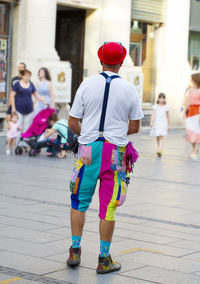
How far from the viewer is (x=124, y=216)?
8.37 meters

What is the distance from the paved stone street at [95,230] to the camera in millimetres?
5785

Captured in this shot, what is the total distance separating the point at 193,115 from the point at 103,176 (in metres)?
9.88

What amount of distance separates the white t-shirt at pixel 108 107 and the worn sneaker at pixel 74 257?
85 cm

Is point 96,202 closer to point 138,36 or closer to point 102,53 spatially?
point 102,53

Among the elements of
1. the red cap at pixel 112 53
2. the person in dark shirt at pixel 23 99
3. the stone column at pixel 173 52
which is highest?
the stone column at pixel 173 52

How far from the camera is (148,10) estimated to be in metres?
23.6

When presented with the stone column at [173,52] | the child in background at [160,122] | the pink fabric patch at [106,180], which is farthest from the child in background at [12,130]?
the stone column at [173,52]

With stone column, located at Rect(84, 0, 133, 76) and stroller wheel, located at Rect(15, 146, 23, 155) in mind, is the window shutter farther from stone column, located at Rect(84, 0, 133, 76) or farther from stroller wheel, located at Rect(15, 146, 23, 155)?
stroller wheel, located at Rect(15, 146, 23, 155)

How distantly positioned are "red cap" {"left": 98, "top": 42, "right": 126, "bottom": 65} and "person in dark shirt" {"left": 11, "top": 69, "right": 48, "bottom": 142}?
911cm

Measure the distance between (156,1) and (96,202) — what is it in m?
15.4

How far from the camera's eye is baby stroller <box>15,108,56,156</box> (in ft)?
47.7

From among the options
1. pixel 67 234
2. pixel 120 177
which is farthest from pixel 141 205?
pixel 120 177

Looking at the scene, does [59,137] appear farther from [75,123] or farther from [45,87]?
[75,123]

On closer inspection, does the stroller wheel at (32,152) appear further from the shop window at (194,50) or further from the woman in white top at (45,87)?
the shop window at (194,50)
